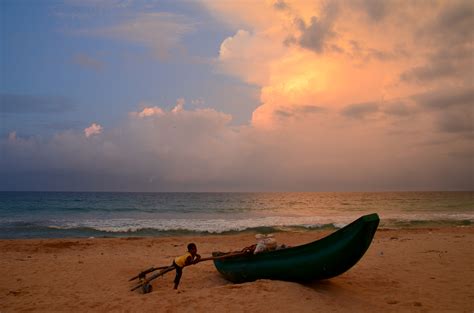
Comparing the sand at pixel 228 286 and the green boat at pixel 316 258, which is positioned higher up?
the green boat at pixel 316 258

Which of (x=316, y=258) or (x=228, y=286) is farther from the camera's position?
(x=228, y=286)

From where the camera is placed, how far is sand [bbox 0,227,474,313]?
6.53 m

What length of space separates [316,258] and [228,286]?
1809 mm

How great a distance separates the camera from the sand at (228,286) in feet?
21.4

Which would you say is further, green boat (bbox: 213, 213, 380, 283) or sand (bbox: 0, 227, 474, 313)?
green boat (bbox: 213, 213, 380, 283)

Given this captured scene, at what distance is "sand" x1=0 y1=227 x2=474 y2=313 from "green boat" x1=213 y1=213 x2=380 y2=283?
370mm

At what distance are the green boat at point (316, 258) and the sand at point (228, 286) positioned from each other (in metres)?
0.37

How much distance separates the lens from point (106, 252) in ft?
47.5

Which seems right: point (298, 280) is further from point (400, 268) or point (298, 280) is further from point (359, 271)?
point (400, 268)

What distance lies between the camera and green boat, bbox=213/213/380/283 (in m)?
6.69

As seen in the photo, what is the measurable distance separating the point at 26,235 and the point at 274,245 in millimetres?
20253

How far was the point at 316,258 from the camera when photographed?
23.3 ft

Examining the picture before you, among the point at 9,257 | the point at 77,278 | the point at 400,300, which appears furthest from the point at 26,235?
the point at 400,300

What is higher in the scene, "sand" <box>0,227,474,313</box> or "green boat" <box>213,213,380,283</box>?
"green boat" <box>213,213,380,283</box>
